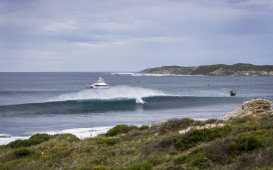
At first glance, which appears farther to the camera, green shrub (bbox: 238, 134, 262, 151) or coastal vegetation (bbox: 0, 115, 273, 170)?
green shrub (bbox: 238, 134, 262, 151)

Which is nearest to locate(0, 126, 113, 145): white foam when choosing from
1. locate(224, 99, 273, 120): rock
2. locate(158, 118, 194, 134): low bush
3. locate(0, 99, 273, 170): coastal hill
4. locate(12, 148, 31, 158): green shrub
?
locate(0, 99, 273, 170): coastal hill

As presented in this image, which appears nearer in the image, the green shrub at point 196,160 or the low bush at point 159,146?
the green shrub at point 196,160

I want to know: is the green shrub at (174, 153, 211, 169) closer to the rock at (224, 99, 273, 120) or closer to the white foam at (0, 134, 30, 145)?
the rock at (224, 99, 273, 120)

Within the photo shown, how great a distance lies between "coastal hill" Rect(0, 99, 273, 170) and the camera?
6.77m

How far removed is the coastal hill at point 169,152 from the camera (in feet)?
22.2

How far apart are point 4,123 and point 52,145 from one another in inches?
703

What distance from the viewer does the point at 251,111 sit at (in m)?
14.6

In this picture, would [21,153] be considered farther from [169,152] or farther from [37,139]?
[169,152]

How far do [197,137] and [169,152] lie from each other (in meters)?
1.34

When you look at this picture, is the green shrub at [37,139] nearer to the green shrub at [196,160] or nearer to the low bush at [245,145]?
the green shrub at [196,160]

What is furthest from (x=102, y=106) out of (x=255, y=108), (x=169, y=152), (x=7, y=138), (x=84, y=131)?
(x=169, y=152)

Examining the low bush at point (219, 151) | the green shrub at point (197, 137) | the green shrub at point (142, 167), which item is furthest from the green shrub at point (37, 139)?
the low bush at point (219, 151)

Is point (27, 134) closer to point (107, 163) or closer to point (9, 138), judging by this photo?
point (9, 138)

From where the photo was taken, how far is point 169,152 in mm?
8273
